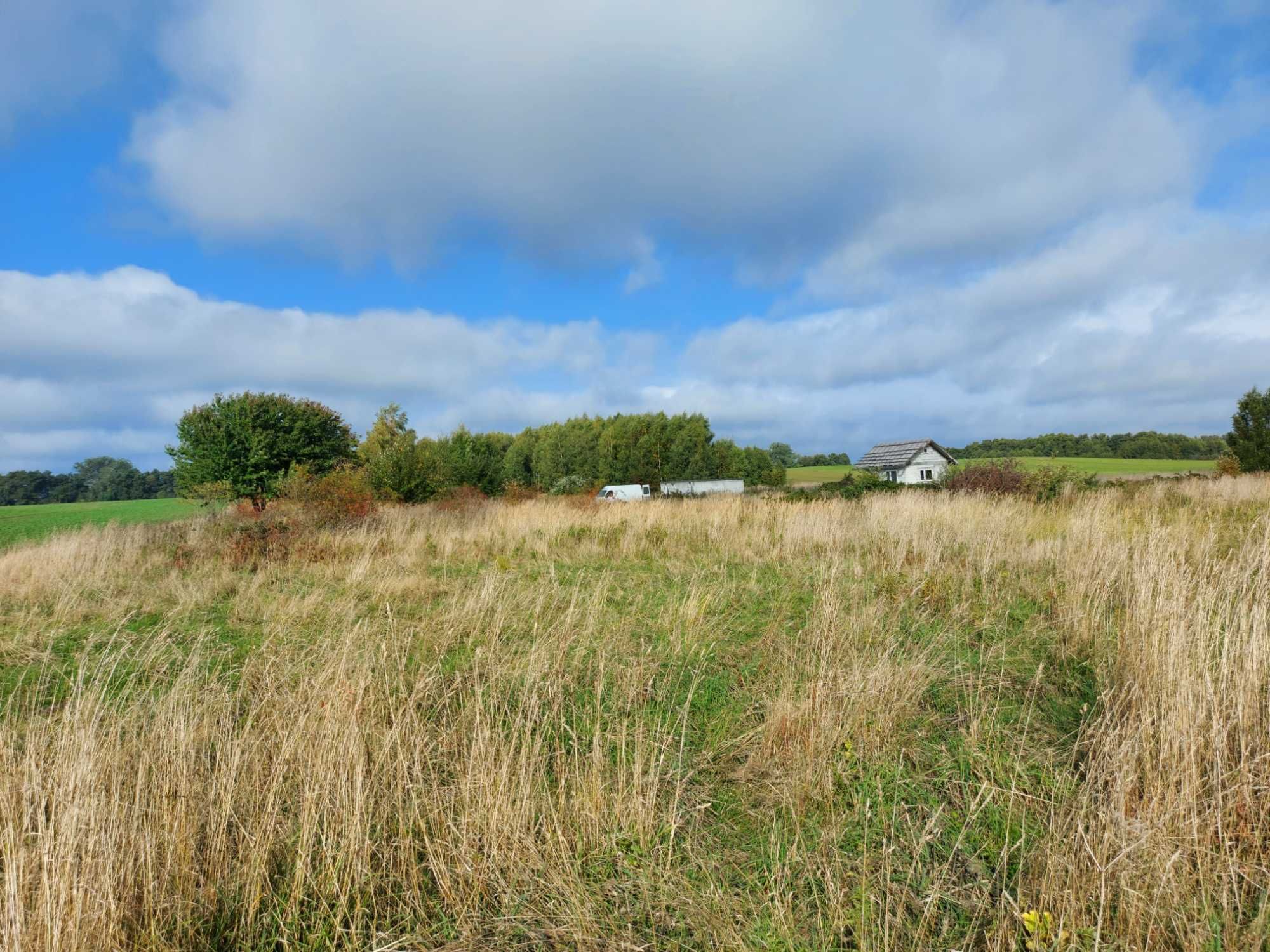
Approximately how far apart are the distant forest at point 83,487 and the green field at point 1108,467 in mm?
66623

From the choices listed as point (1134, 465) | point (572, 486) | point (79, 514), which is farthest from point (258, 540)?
point (1134, 465)

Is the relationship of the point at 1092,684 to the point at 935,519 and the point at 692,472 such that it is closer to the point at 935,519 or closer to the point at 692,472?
the point at 935,519

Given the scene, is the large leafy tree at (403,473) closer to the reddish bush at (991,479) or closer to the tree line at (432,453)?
the tree line at (432,453)

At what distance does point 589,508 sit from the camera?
16406mm

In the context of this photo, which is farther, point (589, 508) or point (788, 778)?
point (589, 508)

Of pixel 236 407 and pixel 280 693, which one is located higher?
pixel 236 407

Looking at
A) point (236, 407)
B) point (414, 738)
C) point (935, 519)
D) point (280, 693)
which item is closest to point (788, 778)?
point (414, 738)

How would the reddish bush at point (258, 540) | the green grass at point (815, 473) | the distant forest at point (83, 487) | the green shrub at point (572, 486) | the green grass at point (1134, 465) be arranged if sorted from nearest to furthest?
the reddish bush at point (258, 540) → the green shrub at point (572, 486) → the green grass at point (1134, 465) → the green grass at point (815, 473) → the distant forest at point (83, 487)

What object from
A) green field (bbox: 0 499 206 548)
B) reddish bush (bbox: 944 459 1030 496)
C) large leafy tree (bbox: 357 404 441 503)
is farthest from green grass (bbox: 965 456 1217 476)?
green field (bbox: 0 499 206 548)

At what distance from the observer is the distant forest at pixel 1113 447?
194 feet

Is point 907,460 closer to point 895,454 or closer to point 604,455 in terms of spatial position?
point 895,454

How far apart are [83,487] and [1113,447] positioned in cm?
11416

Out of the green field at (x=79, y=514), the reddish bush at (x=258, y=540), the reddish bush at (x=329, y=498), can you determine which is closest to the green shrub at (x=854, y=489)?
the reddish bush at (x=329, y=498)

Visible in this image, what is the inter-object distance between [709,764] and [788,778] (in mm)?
482
